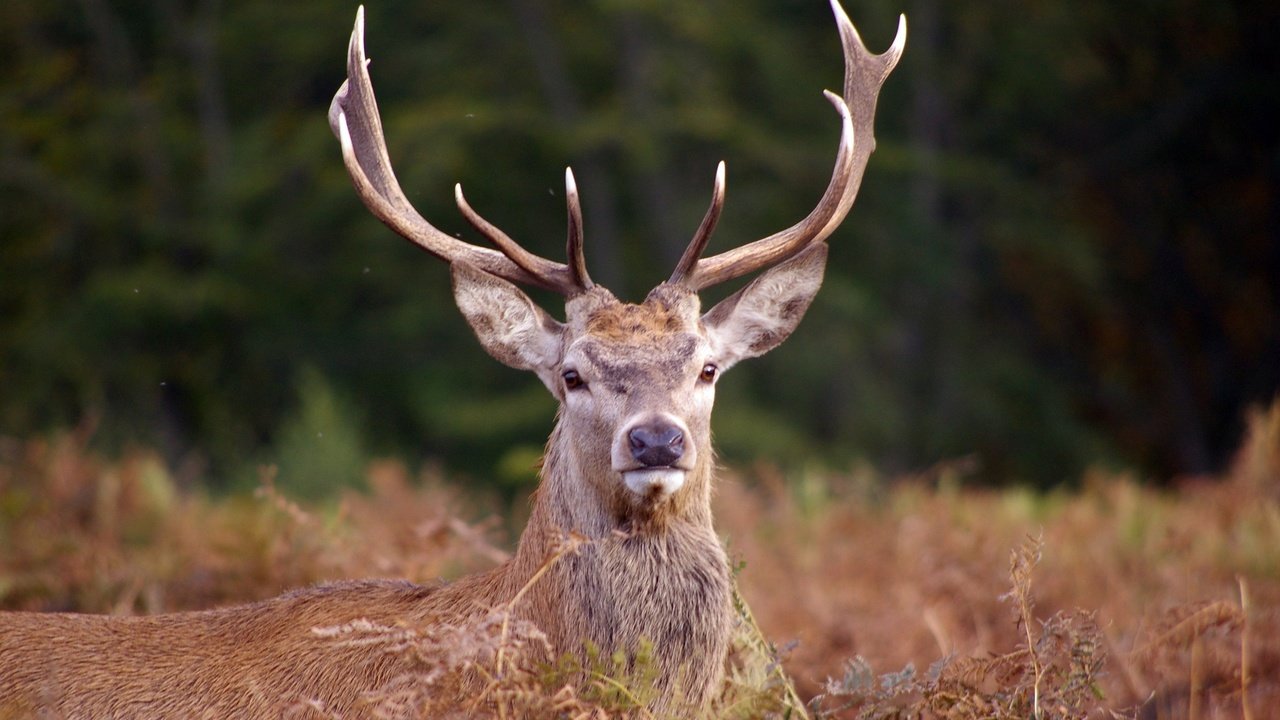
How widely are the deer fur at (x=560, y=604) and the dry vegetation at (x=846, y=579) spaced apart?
169mm

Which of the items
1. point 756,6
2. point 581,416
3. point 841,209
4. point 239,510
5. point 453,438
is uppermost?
point 756,6

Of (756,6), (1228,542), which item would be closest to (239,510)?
(1228,542)

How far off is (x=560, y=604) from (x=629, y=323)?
0.96 metres

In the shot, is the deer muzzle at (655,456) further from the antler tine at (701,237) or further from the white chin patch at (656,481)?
the antler tine at (701,237)

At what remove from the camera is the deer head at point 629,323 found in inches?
191

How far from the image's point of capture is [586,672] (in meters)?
4.36

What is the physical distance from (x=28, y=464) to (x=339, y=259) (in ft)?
38.9

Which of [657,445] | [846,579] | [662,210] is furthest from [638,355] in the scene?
[662,210]

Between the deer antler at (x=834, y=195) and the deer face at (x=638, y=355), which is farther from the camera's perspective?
the deer antler at (x=834, y=195)

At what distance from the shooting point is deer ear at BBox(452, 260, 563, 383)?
5.32 meters

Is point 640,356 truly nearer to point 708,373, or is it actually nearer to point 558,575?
point 708,373

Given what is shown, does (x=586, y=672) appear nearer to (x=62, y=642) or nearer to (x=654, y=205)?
(x=62, y=642)

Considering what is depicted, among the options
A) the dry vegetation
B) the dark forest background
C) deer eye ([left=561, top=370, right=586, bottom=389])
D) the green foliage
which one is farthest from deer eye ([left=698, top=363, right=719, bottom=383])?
the dark forest background

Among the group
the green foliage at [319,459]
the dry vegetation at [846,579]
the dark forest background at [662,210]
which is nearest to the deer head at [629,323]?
the dry vegetation at [846,579]
